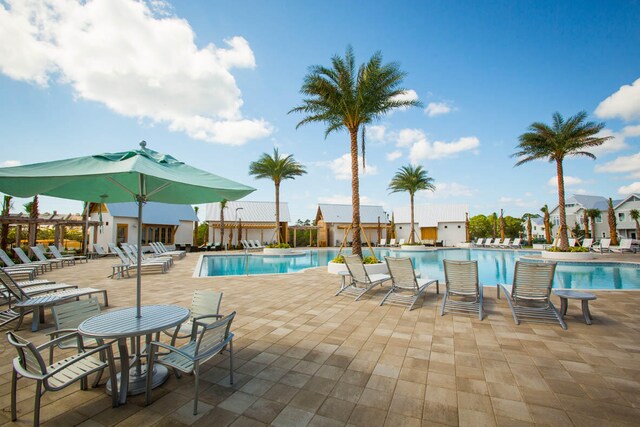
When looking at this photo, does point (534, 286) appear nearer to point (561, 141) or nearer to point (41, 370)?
point (41, 370)

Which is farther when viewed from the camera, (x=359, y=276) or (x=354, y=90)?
(x=354, y=90)

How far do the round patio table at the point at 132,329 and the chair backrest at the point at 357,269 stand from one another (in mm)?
4358

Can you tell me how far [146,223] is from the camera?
24.0m

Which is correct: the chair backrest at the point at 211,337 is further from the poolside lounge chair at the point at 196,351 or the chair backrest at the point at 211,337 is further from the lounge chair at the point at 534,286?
the lounge chair at the point at 534,286

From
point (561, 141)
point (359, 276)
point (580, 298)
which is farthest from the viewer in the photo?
point (561, 141)

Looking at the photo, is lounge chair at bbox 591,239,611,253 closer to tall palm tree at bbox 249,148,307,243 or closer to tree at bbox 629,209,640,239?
tree at bbox 629,209,640,239

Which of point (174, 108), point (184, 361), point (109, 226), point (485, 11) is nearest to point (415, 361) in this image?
point (184, 361)

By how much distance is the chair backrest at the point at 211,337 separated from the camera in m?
2.50

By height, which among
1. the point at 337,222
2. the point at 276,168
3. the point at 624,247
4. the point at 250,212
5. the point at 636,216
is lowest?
the point at 624,247

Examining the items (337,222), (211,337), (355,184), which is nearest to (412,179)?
(337,222)

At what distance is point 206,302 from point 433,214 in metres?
36.0

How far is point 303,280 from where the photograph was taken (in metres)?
9.23

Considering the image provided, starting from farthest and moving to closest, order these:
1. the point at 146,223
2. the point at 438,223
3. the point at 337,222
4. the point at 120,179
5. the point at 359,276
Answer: the point at 337,222 < the point at 438,223 < the point at 146,223 < the point at 359,276 < the point at 120,179

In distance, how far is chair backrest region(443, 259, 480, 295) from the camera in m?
5.41
